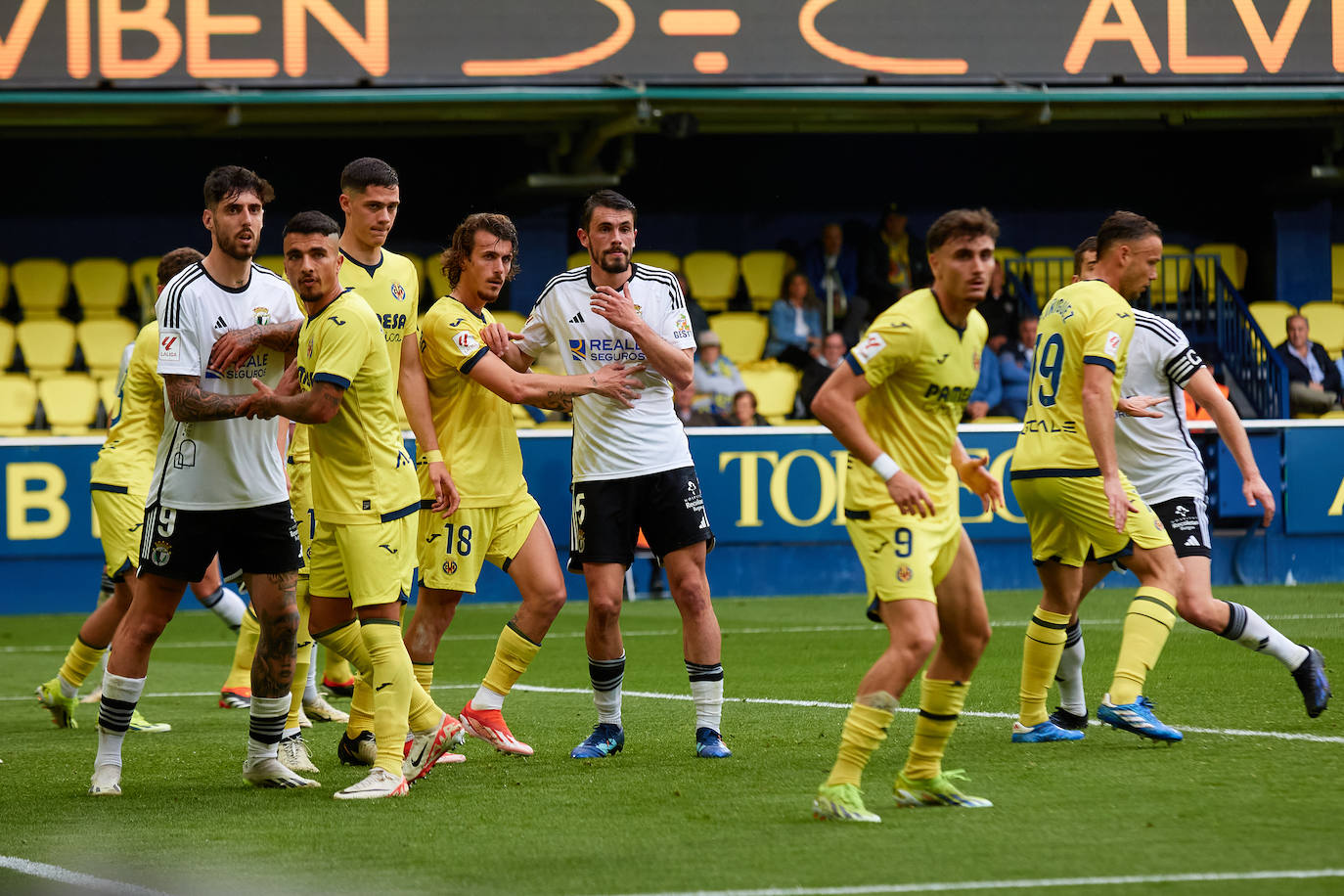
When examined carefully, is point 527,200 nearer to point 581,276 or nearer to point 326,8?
point 326,8

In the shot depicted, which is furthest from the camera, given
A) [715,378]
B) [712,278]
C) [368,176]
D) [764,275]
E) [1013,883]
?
[764,275]

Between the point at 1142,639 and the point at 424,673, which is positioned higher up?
the point at 1142,639

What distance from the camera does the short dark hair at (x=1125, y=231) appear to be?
7344 millimetres

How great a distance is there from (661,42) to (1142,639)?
10.5 metres

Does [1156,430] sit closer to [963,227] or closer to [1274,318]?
[963,227]

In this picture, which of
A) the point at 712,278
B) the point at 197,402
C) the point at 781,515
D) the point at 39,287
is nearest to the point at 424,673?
the point at 197,402

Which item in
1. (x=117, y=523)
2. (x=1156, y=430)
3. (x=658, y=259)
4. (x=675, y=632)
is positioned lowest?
(x=675, y=632)

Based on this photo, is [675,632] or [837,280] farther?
[837,280]

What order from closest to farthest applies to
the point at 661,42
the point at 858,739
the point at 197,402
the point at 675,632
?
1. the point at 858,739
2. the point at 197,402
3. the point at 675,632
4. the point at 661,42

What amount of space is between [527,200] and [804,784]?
44.1ft

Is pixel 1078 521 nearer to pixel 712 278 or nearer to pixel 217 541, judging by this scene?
pixel 217 541

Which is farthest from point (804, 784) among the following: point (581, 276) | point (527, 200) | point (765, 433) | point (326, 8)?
point (527, 200)

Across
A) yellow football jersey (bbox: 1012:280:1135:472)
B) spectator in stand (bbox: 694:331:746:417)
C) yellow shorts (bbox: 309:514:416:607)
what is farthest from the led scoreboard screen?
yellow shorts (bbox: 309:514:416:607)

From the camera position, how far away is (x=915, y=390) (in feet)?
18.8
